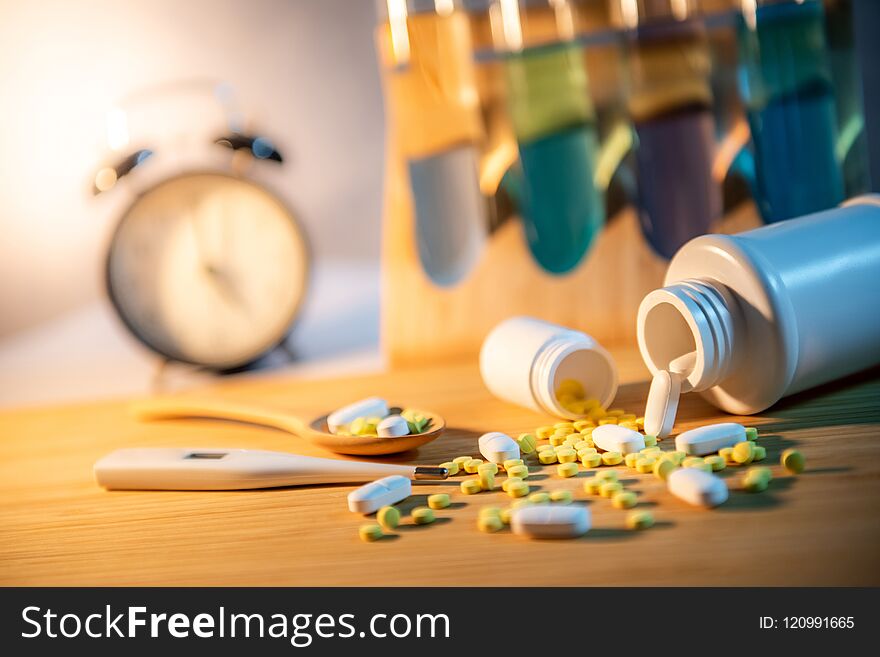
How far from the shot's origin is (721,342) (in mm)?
787

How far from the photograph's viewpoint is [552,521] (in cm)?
66

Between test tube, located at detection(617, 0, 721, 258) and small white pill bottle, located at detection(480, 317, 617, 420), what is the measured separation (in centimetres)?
28

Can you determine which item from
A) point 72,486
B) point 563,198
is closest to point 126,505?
point 72,486

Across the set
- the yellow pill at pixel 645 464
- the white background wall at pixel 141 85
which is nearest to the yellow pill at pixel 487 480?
the yellow pill at pixel 645 464

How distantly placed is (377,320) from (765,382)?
0.70m

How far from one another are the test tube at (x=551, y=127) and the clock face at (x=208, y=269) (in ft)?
0.92

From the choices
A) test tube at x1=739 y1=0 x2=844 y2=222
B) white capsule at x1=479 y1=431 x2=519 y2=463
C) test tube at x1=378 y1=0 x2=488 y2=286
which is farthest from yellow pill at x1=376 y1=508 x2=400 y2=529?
test tube at x1=739 y1=0 x2=844 y2=222

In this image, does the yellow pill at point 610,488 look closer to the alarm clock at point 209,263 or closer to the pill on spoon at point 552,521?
the pill on spoon at point 552,521

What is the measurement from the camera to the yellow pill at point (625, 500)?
70 centimetres

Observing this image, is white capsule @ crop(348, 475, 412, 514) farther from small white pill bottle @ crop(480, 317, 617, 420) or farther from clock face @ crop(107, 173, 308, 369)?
clock face @ crop(107, 173, 308, 369)

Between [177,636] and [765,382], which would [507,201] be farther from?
[177,636]

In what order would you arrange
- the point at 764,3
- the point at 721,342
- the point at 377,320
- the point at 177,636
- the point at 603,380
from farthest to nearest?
1. the point at 377,320
2. the point at 764,3
3. the point at 603,380
4. the point at 721,342
5. the point at 177,636

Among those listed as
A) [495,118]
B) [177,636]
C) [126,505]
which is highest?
[495,118]

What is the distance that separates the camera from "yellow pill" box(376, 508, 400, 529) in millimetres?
704
